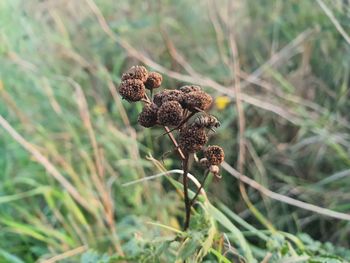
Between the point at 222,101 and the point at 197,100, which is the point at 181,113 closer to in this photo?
the point at 197,100

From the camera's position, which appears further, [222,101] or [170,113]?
[222,101]

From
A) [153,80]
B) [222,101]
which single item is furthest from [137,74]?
[222,101]

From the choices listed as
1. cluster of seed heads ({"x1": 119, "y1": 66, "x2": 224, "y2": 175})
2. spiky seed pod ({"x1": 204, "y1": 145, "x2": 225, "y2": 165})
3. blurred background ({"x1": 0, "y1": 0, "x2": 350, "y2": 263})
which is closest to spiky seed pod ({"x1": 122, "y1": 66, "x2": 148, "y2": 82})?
cluster of seed heads ({"x1": 119, "y1": 66, "x2": 224, "y2": 175})

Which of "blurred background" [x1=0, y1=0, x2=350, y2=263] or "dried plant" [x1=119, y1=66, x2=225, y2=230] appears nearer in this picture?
"dried plant" [x1=119, y1=66, x2=225, y2=230]

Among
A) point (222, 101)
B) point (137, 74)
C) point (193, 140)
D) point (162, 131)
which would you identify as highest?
point (222, 101)

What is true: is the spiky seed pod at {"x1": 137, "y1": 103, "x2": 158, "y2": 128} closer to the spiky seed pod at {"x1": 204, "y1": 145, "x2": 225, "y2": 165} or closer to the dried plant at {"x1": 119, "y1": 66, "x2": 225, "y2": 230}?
the dried plant at {"x1": 119, "y1": 66, "x2": 225, "y2": 230}

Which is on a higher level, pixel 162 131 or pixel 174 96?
pixel 162 131
